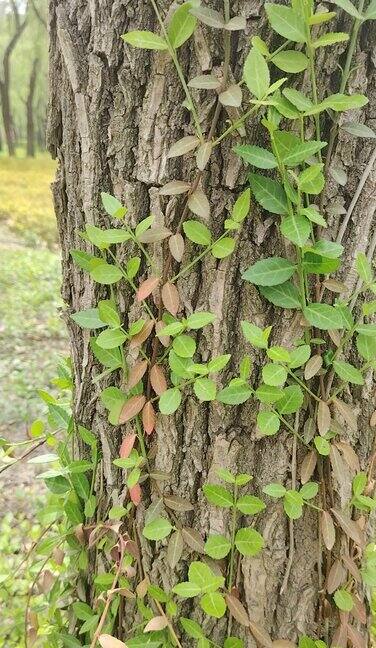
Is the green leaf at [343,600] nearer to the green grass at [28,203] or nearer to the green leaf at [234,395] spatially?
the green leaf at [234,395]

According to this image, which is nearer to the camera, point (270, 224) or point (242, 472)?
point (270, 224)

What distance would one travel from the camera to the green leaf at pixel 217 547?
3.64 ft

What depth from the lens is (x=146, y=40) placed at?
0.87 metres

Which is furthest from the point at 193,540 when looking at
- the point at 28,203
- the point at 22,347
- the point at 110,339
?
the point at 28,203

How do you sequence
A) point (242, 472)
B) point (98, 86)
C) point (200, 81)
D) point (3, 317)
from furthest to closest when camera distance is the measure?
point (3, 317)
point (242, 472)
point (98, 86)
point (200, 81)

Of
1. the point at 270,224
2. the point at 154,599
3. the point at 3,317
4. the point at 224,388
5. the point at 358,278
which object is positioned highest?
the point at 270,224

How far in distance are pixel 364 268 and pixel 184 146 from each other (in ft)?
1.29

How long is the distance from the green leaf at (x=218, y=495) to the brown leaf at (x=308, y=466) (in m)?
0.15

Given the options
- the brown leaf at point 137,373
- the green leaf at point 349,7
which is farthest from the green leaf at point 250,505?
the green leaf at point 349,7

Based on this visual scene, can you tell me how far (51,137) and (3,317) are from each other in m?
4.49

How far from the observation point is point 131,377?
1067 mm

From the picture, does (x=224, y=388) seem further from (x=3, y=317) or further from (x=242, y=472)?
(x=3, y=317)

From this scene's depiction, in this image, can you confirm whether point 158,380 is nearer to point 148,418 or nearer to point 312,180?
point 148,418

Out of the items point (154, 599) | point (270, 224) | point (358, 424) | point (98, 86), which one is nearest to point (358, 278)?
point (270, 224)
